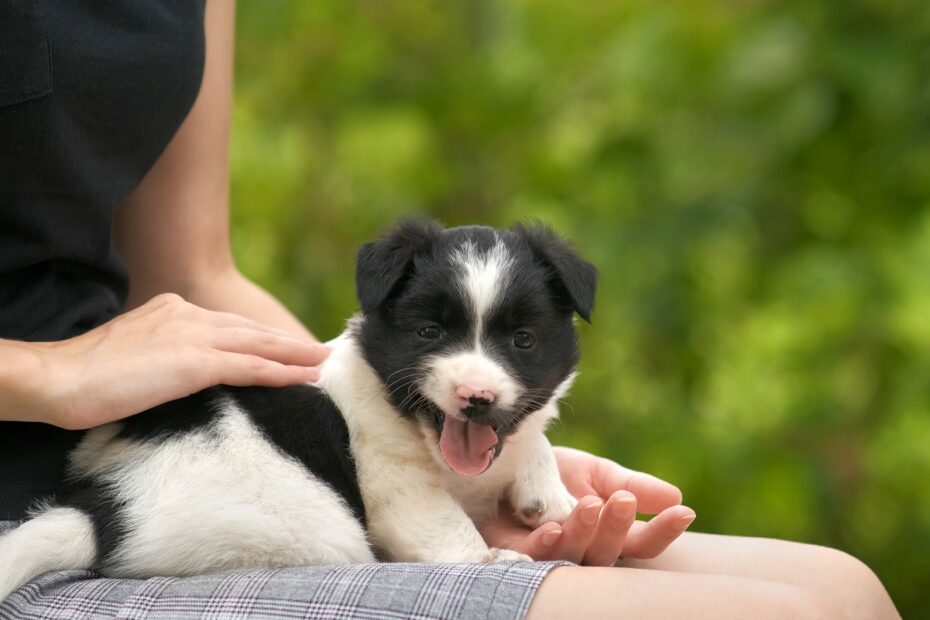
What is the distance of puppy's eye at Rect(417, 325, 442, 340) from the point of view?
1.89 m

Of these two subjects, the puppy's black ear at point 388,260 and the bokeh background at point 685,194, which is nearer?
the puppy's black ear at point 388,260

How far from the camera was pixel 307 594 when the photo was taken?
1.53 metres

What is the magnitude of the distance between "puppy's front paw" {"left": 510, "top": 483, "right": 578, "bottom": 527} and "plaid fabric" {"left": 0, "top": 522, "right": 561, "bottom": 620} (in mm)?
395

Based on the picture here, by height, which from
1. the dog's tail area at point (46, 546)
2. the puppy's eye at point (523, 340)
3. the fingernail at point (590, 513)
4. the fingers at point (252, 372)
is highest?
the puppy's eye at point (523, 340)

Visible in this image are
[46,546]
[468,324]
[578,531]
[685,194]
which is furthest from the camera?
[685,194]

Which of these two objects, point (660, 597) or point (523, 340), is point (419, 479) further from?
point (660, 597)

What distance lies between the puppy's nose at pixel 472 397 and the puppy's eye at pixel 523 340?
0.17 meters

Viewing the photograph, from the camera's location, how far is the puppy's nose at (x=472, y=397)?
5.73 ft

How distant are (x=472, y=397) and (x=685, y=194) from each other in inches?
81.9

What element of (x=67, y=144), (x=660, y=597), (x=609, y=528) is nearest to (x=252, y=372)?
(x=67, y=144)

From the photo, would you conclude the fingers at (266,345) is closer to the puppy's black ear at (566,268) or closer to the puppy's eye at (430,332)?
the puppy's eye at (430,332)

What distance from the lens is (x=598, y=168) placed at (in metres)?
3.82

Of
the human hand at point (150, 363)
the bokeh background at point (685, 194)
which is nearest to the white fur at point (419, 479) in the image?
the human hand at point (150, 363)

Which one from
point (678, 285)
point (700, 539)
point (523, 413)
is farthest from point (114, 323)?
point (678, 285)
